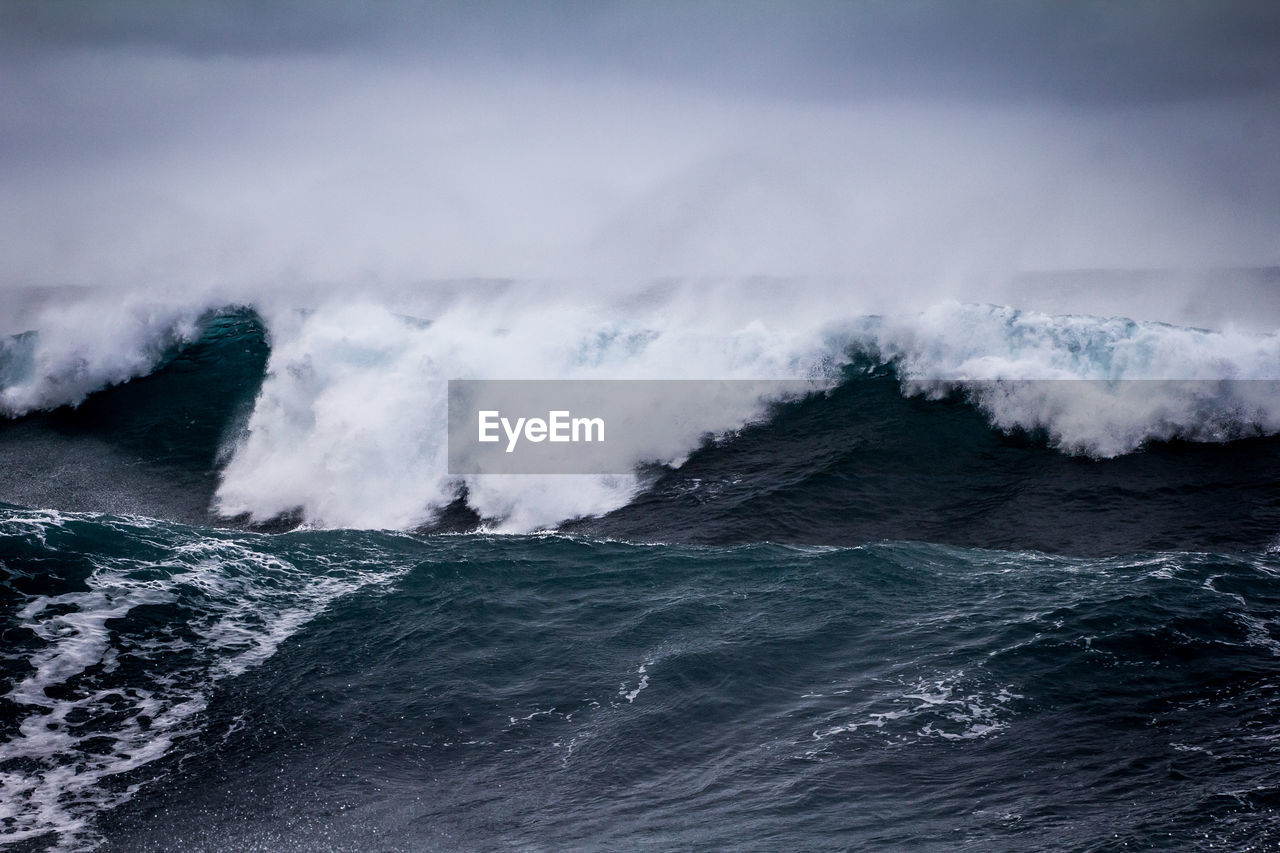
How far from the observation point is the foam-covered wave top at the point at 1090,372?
20516mm

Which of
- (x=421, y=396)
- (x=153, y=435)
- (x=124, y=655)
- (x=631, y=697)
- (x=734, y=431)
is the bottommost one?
(x=631, y=697)

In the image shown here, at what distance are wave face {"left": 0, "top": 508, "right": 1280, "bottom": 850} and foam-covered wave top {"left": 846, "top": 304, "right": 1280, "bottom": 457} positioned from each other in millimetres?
7311

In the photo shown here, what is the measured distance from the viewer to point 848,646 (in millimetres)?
12016

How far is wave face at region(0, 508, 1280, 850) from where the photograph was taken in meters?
8.52

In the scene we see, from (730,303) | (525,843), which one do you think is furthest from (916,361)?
(525,843)

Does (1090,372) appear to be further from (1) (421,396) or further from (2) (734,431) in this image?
(1) (421,396)

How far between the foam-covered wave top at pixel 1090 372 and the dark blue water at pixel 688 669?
4.34ft

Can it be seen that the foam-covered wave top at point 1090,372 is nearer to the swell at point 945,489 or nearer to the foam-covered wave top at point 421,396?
the swell at point 945,489

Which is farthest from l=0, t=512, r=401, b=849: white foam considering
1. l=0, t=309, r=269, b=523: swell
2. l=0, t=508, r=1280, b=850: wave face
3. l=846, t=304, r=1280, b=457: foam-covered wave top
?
l=846, t=304, r=1280, b=457: foam-covered wave top

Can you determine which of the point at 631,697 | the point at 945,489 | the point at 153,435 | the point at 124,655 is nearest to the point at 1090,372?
the point at 945,489

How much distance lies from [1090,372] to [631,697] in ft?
56.9

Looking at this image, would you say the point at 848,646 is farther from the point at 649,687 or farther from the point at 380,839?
the point at 380,839

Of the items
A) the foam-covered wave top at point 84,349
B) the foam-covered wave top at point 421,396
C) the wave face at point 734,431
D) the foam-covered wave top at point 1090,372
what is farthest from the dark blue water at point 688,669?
the foam-covered wave top at point 84,349

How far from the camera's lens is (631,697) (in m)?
11.0
